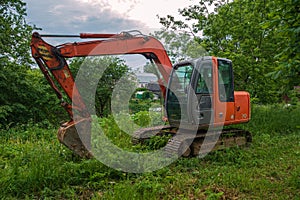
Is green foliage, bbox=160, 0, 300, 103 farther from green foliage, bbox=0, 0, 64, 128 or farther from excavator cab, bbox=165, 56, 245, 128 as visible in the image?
green foliage, bbox=0, 0, 64, 128

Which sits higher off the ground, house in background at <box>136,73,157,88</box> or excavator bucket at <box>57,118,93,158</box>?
house in background at <box>136,73,157,88</box>

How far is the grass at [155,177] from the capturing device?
13.0 ft

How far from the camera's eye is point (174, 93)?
20.6ft

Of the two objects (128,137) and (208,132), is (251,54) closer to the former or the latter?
(208,132)

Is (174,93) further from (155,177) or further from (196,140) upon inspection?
(155,177)

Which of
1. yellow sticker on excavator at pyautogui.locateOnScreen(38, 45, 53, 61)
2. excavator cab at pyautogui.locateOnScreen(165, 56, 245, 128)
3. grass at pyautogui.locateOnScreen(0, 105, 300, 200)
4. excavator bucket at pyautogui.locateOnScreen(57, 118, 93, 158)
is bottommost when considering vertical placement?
grass at pyautogui.locateOnScreen(0, 105, 300, 200)

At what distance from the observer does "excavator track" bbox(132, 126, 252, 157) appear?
18.9 feet

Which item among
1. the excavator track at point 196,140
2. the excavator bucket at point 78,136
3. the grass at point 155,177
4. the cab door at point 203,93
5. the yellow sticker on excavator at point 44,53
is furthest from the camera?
the cab door at point 203,93

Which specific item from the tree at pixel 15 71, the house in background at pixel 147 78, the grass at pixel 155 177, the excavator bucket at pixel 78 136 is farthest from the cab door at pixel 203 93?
the tree at pixel 15 71

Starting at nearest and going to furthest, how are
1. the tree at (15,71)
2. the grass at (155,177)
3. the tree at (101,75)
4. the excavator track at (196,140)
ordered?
the grass at (155,177)
the excavator track at (196,140)
the tree at (15,71)
the tree at (101,75)

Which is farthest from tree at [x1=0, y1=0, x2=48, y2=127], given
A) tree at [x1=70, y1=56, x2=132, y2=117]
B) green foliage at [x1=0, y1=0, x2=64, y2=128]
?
tree at [x1=70, y1=56, x2=132, y2=117]

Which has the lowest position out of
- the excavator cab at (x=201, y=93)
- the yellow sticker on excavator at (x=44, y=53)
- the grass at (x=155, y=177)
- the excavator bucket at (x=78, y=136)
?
the grass at (x=155, y=177)

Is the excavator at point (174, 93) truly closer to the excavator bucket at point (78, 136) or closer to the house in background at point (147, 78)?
the excavator bucket at point (78, 136)

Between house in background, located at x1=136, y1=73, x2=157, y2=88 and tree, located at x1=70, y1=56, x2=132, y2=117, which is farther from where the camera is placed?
tree, located at x1=70, y1=56, x2=132, y2=117
